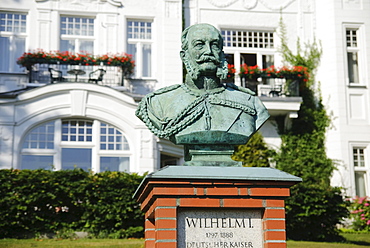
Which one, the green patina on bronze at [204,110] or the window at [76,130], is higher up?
the window at [76,130]

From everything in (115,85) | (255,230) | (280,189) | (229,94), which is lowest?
(255,230)

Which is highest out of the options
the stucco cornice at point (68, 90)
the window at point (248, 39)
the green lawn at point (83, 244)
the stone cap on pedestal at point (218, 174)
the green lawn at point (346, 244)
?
the window at point (248, 39)

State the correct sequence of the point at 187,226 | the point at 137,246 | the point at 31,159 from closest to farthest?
the point at 187,226
the point at 137,246
the point at 31,159

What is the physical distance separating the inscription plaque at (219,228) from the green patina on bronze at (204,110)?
1.72 feet

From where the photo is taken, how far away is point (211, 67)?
5812 millimetres

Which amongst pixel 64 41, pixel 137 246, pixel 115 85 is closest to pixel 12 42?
pixel 64 41

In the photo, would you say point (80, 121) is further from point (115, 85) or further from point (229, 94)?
point (229, 94)

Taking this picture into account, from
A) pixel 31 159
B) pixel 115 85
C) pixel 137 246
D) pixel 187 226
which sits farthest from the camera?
pixel 115 85

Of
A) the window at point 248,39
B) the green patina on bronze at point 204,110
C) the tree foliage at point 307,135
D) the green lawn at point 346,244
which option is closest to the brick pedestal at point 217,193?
the green patina on bronze at point 204,110

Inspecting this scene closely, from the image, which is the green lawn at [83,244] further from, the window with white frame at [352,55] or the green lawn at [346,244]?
the window with white frame at [352,55]

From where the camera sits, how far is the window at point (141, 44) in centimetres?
1916

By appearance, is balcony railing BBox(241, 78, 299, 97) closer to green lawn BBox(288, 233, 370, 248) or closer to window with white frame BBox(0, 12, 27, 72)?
green lawn BBox(288, 233, 370, 248)

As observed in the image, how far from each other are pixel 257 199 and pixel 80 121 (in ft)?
39.2

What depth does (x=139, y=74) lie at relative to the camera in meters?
19.0
